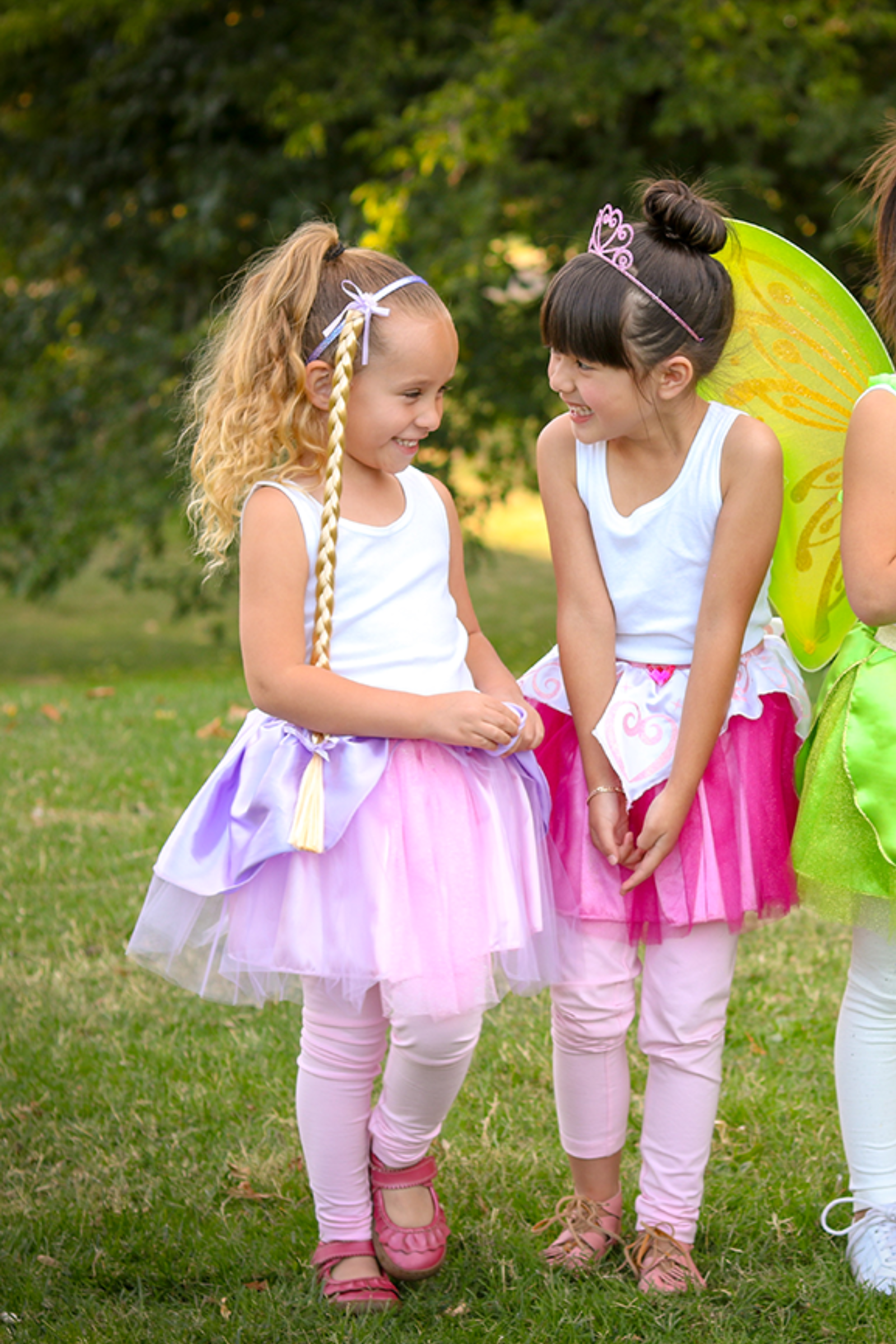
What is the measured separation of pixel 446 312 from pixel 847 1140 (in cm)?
151

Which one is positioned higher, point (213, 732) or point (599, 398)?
point (599, 398)

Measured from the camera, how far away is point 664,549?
223cm

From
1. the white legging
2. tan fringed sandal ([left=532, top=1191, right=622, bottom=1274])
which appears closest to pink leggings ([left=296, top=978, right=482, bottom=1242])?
tan fringed sandal ([left=532, top=1191, right=622, bottom=1274])

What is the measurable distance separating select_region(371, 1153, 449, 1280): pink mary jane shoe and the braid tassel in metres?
0.66

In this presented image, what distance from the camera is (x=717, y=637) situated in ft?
7.08

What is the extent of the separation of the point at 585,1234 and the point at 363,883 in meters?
0.78

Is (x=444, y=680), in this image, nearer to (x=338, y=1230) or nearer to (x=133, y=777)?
(x=338, y=1230)

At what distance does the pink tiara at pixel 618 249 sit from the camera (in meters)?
2.12

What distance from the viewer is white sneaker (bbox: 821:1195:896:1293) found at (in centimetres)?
226

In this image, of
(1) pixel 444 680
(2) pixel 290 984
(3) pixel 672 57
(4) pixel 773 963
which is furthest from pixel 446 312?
(3) pixel 672 57

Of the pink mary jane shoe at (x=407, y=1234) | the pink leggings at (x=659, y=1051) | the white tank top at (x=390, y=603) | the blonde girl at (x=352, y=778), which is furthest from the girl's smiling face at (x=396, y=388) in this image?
the pink mary jane shoe at (x=407, y=1234)

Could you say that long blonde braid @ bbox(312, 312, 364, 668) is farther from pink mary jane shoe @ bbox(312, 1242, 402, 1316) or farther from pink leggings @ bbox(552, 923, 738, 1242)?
pink mary jane shoe @ bbox(312, 1242, 402, 1316)

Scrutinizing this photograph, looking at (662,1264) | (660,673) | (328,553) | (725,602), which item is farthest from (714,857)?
(328,553)

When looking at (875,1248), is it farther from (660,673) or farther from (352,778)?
(352,778)
